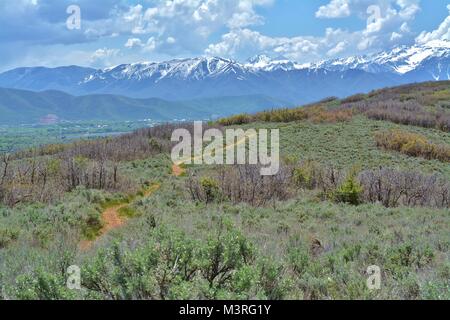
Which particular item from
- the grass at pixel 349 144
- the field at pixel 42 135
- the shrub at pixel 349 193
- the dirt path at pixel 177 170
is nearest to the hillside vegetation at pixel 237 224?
the shrub at pixel 349 193

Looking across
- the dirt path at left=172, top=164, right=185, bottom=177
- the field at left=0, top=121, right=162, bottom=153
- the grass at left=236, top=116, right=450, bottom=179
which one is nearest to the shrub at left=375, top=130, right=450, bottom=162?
the grass at left=236, top=116, right=450, bottom=179

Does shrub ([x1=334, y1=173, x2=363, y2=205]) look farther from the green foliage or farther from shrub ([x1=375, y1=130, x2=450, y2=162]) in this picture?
shrub ([x1=375, y1=130, x2=450, y2=162])

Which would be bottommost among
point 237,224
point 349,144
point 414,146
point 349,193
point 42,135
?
point 237,224

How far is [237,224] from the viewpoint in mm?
9922

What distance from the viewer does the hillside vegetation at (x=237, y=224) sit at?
14.1 ft

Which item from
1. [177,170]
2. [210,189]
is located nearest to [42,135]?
[177,170]

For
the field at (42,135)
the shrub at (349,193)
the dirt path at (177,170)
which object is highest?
the field at (42,135)

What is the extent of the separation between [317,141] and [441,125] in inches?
429

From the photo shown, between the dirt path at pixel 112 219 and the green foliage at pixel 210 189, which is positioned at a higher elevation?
the green foliage at pixel 210 189

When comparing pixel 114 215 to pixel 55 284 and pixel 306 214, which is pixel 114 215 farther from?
pixel 55 284

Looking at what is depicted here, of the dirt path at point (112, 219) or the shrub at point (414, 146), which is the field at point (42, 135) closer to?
the dirt path at point (112, 219)

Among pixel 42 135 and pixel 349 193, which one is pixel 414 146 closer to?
pixel 349 193
